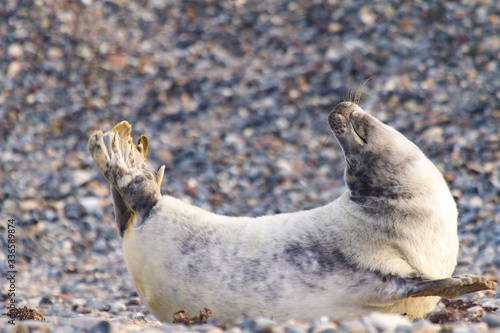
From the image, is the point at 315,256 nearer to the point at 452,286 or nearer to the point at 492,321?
the point at 452,286

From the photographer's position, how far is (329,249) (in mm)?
3803

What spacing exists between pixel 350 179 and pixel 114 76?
5.67 meters

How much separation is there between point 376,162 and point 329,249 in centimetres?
63

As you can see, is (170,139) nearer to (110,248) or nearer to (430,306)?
(110,248)

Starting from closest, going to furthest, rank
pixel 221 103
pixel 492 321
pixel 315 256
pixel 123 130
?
1. pixel 492 321
2. pixel 315 256
3. pixel 123 130
4. pixel 221 103

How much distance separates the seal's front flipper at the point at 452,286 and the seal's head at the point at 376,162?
581 millimetres

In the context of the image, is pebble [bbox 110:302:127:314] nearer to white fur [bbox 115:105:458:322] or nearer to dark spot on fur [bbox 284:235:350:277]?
white fur [bbox 115:105:458:322]

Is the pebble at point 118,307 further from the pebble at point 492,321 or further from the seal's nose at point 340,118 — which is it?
the pebble at point 492,321

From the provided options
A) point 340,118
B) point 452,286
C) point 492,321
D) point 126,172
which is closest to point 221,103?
point 126,172

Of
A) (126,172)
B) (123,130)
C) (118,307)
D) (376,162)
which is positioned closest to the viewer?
(376,162)

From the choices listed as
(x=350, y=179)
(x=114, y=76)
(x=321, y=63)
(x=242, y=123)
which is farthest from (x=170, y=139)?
(x=350, y=179)

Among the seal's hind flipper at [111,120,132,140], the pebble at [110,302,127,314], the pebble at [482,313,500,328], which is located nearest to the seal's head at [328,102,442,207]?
the pebble at [482,313,500,328]

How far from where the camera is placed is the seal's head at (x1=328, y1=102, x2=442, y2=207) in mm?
3893

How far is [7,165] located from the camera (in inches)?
290
